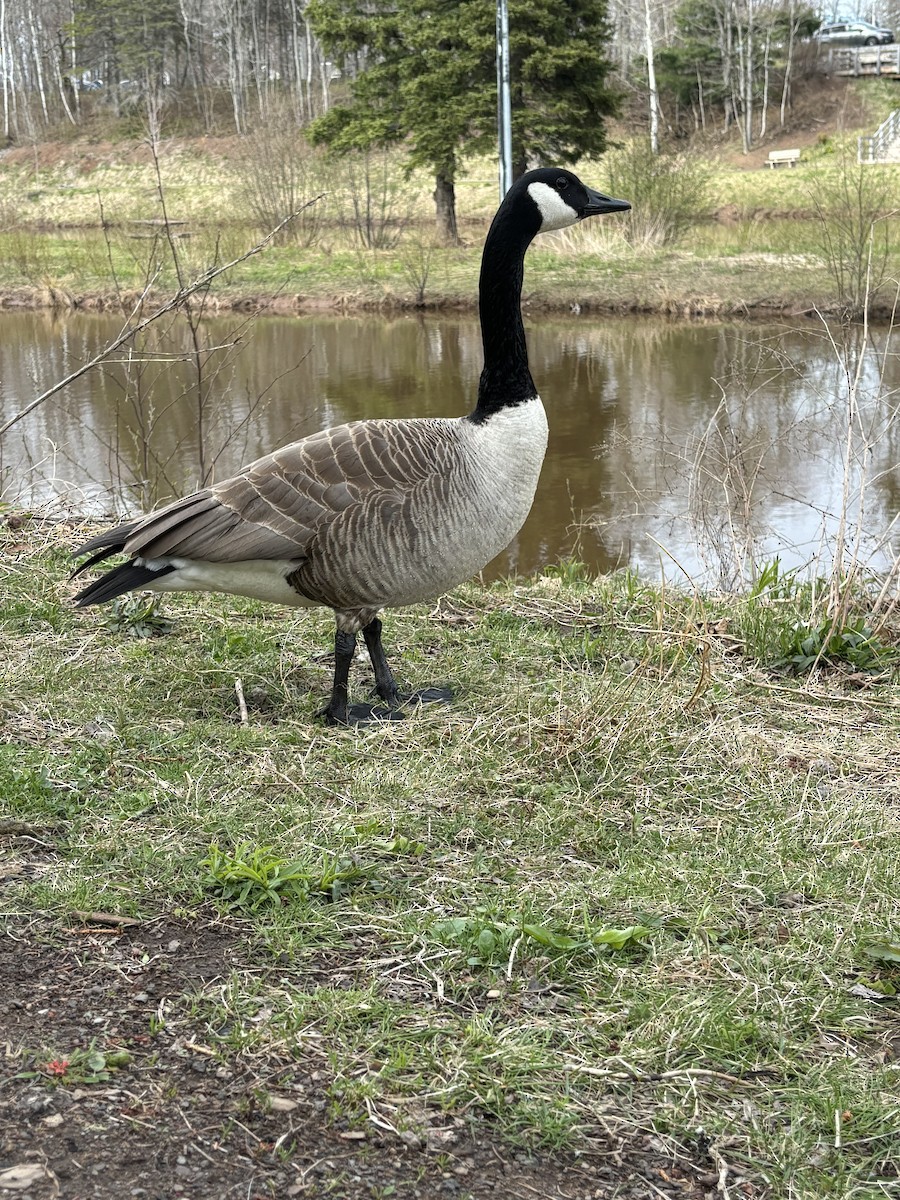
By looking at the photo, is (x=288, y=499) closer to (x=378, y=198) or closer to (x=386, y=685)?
(x=386, y=685)

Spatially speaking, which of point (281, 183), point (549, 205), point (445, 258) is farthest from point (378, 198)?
point (549, 205)

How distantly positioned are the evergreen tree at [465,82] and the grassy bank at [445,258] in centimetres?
192

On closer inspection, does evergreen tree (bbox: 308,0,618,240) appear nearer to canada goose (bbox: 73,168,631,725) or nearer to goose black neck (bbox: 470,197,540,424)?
goose black neck (bbox: 470,197,540,424)

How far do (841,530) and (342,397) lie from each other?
36.2 ft

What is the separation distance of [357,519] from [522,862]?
142 cm

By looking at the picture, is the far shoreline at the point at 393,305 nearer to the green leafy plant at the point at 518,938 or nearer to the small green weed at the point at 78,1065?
the green leafy plant at the point at 518,938

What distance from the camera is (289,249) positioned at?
2911 cm

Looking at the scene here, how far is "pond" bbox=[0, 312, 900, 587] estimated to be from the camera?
7.32 m

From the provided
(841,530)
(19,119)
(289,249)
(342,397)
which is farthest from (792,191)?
(19,119)

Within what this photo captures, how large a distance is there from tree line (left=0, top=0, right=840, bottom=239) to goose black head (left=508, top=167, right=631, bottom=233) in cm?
1623

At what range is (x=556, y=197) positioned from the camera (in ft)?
15.3

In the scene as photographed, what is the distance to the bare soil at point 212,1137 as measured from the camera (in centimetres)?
216

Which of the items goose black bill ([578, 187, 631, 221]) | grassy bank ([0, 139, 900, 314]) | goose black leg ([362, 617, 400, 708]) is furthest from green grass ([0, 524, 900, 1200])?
grassy bank ([0, 139, 900, 314])

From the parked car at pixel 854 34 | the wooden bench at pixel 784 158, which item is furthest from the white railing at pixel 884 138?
the parked car at pixel 854 34
